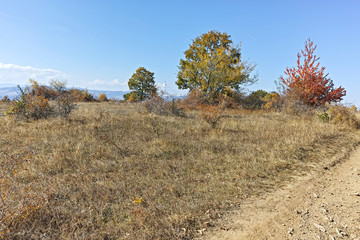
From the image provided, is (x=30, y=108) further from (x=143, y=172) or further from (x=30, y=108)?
(x=143, y=172)

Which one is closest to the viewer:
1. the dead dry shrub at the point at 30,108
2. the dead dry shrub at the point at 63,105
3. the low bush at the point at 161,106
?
the dead dry shrub at the point at 30,108

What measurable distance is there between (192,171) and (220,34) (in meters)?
21.6

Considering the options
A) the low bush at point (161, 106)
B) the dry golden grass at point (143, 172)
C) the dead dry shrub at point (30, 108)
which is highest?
the low bush at point (161, 106)

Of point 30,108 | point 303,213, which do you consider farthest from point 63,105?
point 303,213

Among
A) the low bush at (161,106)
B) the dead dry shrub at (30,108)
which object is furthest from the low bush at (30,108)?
the low bush at (161,106)

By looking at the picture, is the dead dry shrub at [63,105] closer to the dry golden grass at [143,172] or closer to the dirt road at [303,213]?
the dry golden grass at [143,172]

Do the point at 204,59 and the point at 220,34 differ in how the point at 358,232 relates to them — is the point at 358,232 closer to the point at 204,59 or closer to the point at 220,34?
the point at 204,59

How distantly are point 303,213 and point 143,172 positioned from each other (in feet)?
11.1

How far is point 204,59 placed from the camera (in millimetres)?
21031

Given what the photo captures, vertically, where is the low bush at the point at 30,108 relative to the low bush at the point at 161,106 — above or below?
below

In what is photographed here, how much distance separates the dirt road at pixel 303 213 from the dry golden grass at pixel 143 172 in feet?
0.93

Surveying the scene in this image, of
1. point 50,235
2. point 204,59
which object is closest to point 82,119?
point 50,235

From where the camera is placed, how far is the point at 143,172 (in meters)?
4.85

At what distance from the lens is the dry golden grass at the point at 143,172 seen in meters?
3.04
